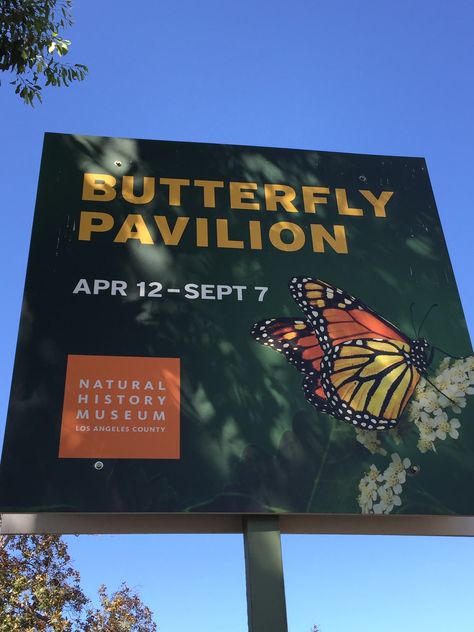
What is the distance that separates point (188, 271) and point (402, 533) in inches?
95.8

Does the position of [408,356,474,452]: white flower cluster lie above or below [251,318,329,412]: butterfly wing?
below

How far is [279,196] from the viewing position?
6.24 metres

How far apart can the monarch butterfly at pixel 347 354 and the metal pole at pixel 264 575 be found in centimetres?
94

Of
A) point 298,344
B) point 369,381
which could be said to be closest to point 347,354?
point 369,381

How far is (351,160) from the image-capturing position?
6.64 m

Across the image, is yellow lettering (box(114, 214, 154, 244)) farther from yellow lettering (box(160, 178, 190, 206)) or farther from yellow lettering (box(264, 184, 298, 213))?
yellow lettering (box(264, 184, 298, 213))

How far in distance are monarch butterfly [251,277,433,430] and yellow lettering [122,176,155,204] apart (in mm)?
1404

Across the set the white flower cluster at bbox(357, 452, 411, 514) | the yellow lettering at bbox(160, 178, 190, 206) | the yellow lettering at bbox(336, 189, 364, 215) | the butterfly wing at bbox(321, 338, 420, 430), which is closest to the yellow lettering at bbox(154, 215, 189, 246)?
the yellow lettering at bbox(160, 178, 190, 206)

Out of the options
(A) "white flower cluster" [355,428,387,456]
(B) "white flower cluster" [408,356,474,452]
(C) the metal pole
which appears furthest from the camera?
(B) "white flower cluster" [408,356,474,452]

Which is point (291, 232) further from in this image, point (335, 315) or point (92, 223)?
point (92, 223)

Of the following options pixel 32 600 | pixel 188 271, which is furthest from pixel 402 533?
pixel 32 600

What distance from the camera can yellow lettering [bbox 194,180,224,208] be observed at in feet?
19.9

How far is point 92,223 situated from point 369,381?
2458 millimetres

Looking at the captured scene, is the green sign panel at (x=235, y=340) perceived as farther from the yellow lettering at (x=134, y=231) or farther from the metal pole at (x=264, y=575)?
the metal pole at (x=264, y=575)
